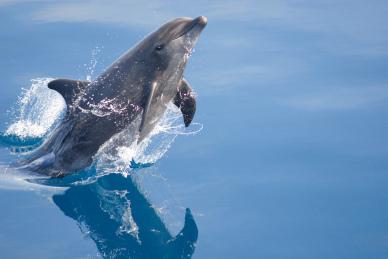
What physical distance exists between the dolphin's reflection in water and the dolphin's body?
1.84 ft

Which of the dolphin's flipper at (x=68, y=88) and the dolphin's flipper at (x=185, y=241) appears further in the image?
the dolphin's flipper at (x=68, y=88)

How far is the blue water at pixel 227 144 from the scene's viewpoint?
7.65m

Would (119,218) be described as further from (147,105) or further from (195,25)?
(195,25)

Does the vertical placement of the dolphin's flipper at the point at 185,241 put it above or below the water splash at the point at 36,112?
below

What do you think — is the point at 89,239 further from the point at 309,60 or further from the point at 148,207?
the point at 309,60

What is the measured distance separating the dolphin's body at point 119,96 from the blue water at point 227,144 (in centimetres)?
31

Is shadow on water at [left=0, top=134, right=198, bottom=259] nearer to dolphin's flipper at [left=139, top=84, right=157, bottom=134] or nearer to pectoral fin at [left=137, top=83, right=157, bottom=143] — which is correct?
pectoral fin at [left=137, top=83, right=157, bottom=143]

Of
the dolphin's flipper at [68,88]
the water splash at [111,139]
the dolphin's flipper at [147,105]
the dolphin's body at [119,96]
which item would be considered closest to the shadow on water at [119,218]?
the water splash at [111,139]

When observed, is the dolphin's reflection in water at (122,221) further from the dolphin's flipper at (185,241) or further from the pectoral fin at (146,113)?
the pectoral fin at (146,113)

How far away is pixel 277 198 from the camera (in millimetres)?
8414

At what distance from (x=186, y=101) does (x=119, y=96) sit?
1.07m

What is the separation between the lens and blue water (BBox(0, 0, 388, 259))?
7.65 meters

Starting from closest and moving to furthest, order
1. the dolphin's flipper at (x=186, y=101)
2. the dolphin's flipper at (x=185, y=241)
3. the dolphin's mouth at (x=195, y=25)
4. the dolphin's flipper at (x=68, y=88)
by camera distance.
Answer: the dolphin's flipper at (x=185, y=241), the dolphin's mouth at (x=195, y=25), the dolphin's flipper at (x=68, y=88), the dolphin's flipper at (x=186, y=101)

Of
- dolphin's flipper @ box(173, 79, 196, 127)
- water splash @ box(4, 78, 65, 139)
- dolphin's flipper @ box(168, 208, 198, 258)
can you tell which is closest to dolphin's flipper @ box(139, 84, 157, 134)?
dolphin's flipper @ box(173, 79, 196, 127)
